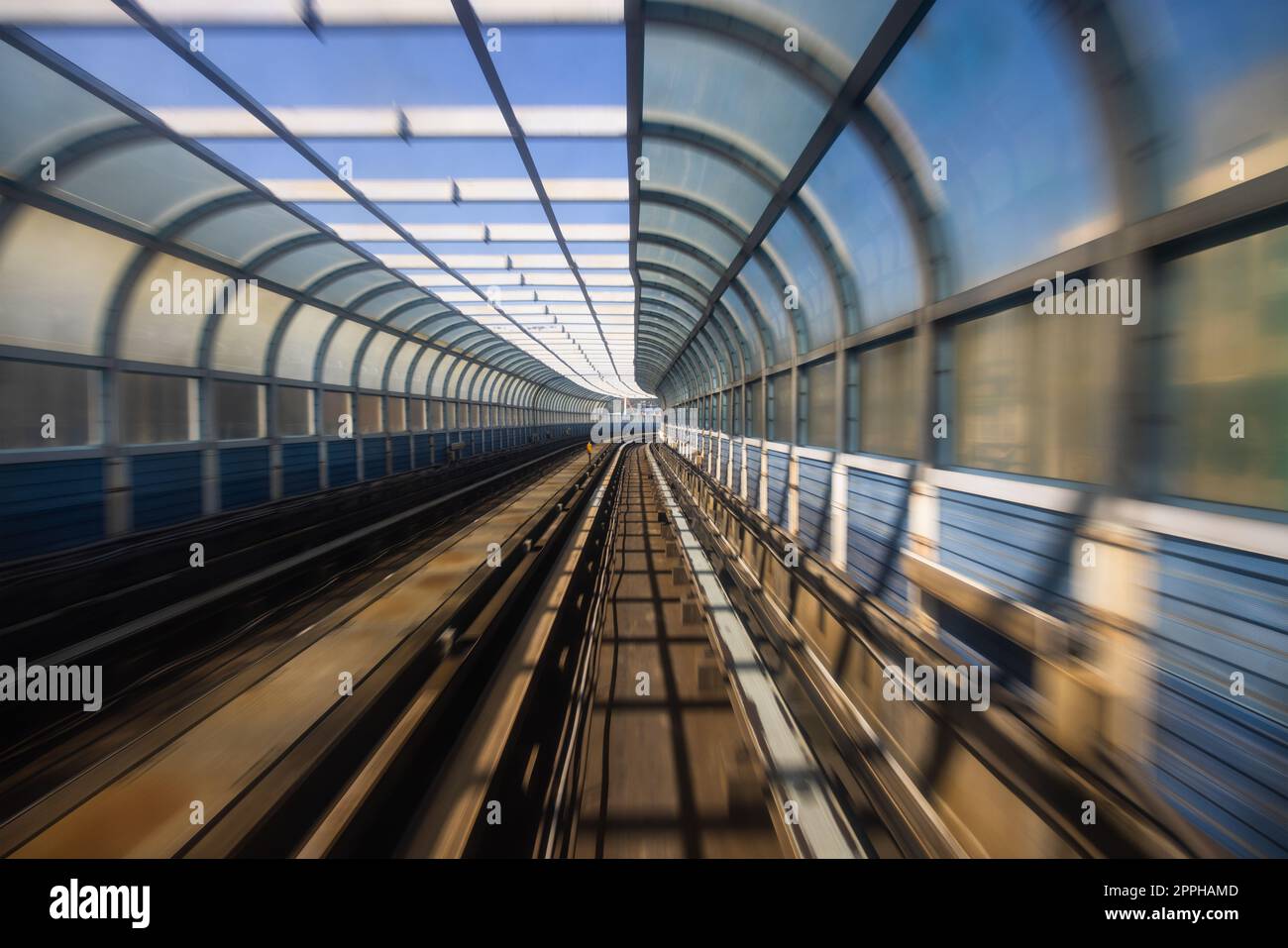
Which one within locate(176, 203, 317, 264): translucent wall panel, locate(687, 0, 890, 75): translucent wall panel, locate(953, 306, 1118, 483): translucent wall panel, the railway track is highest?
locate(176, 203, 317, 264): translucent wall panel

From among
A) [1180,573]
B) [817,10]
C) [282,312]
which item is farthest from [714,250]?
[282,312]

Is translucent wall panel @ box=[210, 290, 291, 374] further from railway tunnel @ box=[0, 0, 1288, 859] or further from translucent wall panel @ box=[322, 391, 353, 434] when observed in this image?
translucent wall panel @ box=[322, 391, 353, 434]

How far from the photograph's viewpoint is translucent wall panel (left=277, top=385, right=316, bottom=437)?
10.0 metres

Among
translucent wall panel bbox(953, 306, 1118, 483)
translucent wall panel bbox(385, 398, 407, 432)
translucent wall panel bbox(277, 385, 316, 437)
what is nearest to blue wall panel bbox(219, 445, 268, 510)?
translucent wall panel bbox(277, 385, 316, 437)

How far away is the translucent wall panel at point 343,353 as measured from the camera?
11531 mm

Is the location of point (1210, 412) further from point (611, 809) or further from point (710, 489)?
point (710, 489)

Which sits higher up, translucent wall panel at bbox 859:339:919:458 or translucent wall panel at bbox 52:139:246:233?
translucent wall panel at bbox 52:139:246:233

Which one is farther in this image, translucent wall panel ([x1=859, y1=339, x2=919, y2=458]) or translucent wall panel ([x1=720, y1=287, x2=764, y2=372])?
translucent wall panel ([x1=720, y1=287, x2=764, y2=372])

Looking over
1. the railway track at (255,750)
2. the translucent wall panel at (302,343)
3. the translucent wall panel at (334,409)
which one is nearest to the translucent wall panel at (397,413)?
the translucent wall panel at (334,409)

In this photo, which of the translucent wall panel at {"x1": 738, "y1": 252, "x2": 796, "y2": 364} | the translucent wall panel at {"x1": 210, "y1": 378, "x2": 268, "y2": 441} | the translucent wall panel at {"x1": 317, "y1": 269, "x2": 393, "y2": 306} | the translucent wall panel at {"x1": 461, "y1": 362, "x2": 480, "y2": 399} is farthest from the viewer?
the translucent wall panel at {"x1": 461, "y1": 362, "x2": 480, "y2": 399}

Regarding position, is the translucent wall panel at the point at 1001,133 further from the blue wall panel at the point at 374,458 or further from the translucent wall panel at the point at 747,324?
the blue wall panel at the point at 374,458

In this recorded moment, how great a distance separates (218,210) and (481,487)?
9.39 metres

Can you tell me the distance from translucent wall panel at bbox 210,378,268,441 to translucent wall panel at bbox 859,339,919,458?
1112cm

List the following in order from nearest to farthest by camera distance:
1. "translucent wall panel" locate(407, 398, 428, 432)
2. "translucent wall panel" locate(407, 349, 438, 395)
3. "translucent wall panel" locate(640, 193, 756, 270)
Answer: "translucent wall panel" locate(640, 193, 756, 270), "translucent wall panel" locate(407, 398, 428, 432), "translucent wall panel" locate(407, 349, 438, 395)
